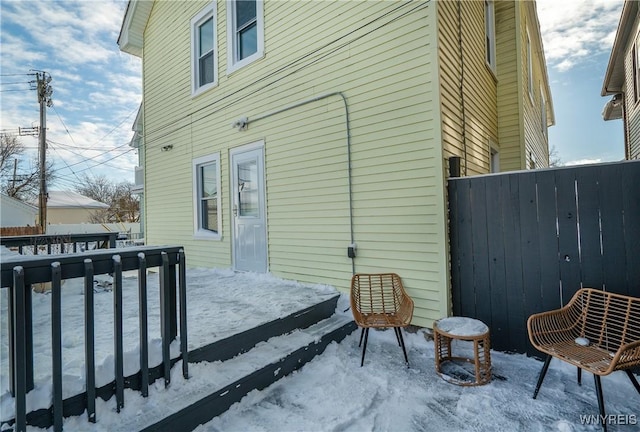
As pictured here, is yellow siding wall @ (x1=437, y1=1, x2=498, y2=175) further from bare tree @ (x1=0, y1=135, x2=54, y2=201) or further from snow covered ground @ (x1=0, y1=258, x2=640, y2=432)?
bare tree @ (x1=0, y1=135, x2=54, y2=201)

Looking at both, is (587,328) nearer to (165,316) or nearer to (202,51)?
(165,316)

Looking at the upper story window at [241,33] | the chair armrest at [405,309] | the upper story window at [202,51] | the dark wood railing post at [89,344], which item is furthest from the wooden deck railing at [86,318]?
the upper story window at [202,51]

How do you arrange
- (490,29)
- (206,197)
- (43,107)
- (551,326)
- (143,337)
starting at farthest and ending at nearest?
(43,107) < (206,197) < (490,29) < (551,326) < (143,337)

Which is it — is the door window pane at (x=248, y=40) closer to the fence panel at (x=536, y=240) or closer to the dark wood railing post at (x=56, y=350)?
the fence panel at (x=536, y=240)

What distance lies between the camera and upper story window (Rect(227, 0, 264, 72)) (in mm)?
5562

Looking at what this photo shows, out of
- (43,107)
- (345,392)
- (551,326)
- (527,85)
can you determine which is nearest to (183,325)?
(345,392)

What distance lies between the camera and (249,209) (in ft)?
18.2

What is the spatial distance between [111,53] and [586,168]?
36.9 ft

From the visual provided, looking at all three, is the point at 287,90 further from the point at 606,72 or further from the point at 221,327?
the point at 606,72

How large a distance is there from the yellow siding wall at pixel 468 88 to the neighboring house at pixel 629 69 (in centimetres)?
466

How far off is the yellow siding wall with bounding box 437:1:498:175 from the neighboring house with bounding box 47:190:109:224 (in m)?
29.8

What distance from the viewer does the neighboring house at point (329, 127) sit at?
11.9 feet

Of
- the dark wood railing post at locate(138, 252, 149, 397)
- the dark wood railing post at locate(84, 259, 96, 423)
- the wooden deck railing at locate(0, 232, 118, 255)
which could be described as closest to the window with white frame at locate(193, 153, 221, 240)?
the wooden deck railing at locate(0, 232, 118, 255)

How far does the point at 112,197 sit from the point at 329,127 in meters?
35.0
